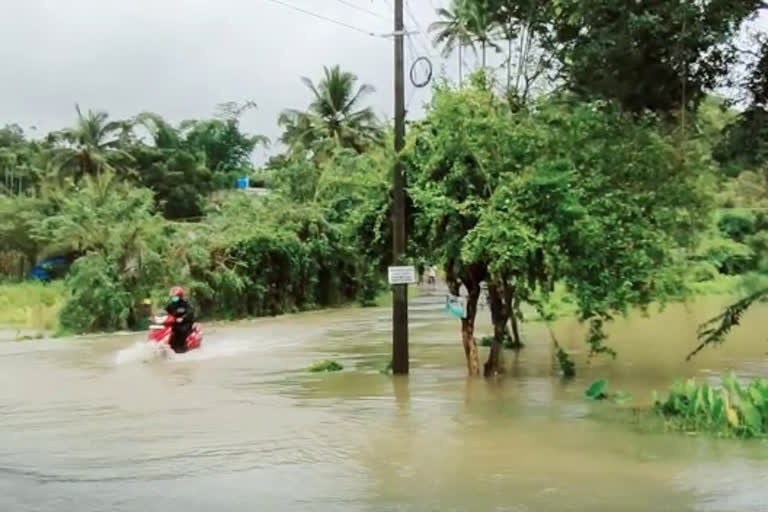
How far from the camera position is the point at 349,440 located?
503 inches

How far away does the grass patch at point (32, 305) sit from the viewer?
111 ft

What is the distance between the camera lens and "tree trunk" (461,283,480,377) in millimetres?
18422

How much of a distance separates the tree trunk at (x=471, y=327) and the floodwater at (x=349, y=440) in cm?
73

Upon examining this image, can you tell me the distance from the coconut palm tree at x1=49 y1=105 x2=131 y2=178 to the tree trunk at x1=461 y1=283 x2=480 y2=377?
3970 cm

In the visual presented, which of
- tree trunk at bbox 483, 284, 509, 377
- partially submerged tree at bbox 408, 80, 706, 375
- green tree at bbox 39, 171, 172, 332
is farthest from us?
green tree at bbox 39, 171, 172, 332

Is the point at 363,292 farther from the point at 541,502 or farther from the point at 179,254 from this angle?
the point at 541,502

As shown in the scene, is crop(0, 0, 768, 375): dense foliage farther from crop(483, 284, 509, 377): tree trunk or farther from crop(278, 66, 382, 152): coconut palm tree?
crop(278, 66, 382, 152): coconut palm tree

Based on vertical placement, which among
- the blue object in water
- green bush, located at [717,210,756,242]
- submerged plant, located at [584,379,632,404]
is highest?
green bush, located at [717,210,756,242]

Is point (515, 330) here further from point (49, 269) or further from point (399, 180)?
point (49, 269)

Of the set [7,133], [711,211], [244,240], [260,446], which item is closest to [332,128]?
[244,240]

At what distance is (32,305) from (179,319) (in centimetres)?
1698

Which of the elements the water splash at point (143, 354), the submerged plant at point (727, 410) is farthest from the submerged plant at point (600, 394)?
the water splash at point (143, 354)

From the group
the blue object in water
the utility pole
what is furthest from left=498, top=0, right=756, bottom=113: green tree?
the blue object in water

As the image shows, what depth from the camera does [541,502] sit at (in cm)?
916
